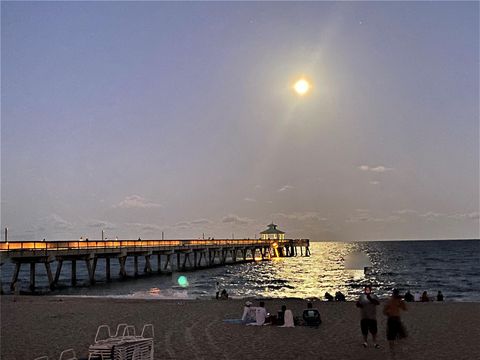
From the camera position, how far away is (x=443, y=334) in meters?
14.9

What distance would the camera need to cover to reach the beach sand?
12297mm

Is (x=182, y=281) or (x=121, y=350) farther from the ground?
(x=121, y=350)

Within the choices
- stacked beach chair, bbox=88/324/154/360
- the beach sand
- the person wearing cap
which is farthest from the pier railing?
stacked beach chair, bbox=88/324/154/360

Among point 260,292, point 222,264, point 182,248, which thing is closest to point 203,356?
point 260,292

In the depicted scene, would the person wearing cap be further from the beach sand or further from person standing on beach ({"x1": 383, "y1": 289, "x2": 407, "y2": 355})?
person standing on beach ({"x1": 383, "y1": 289, "x2": 407, "y2": 355})

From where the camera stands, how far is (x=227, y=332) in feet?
50.0

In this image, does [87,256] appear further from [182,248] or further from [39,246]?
[182,248]

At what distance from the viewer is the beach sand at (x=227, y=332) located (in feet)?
40.3

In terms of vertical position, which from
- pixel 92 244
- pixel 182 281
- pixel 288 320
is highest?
pixel 92 244

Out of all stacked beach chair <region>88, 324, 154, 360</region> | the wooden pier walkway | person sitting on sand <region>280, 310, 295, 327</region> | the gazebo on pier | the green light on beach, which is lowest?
the green light on beach

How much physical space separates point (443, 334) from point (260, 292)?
26.2 metres

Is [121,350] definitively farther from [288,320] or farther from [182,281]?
[182,281]

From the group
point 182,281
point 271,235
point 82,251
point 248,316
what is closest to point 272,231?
point 271,235

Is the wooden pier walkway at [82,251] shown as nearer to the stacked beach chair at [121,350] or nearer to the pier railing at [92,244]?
the pier railing at [92,244]
